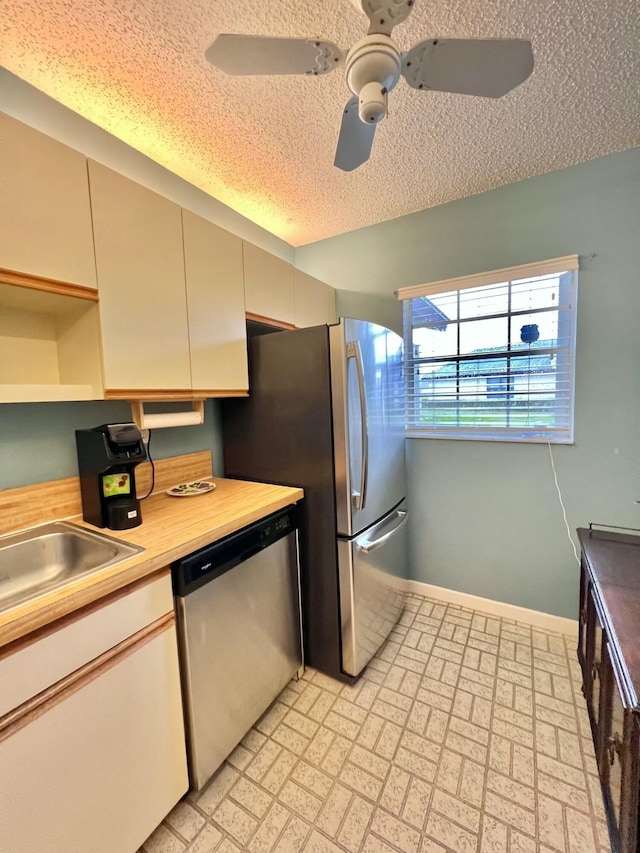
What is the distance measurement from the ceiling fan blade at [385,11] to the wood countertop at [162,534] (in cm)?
152

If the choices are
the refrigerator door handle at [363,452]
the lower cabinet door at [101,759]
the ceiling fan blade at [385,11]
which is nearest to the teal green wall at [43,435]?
the lower cabinet door at [101,759]

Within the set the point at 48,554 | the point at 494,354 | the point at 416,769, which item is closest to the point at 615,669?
the point at 416,769

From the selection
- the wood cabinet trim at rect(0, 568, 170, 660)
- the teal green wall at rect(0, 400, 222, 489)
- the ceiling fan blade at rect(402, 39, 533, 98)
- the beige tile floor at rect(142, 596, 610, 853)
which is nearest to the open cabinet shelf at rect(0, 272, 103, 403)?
the teal green wall at rect(0, 400, 222, 489)

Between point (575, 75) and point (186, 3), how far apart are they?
4.55 ft

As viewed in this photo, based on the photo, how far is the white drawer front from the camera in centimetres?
77

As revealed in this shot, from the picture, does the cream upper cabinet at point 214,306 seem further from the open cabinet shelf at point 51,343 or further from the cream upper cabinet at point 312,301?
the cream upper cabinet at point 312,301

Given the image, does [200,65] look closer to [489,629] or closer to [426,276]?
[426,276]

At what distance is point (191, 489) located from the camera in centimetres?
177

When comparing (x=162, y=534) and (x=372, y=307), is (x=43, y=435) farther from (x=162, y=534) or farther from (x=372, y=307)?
(x=372, y=307)

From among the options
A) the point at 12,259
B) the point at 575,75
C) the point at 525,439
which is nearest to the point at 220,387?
the point at 12,259

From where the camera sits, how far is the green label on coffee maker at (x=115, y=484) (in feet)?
4.27

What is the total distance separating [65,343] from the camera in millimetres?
1346

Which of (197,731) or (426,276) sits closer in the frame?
(197,731)

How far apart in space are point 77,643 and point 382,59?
65.9 inches
